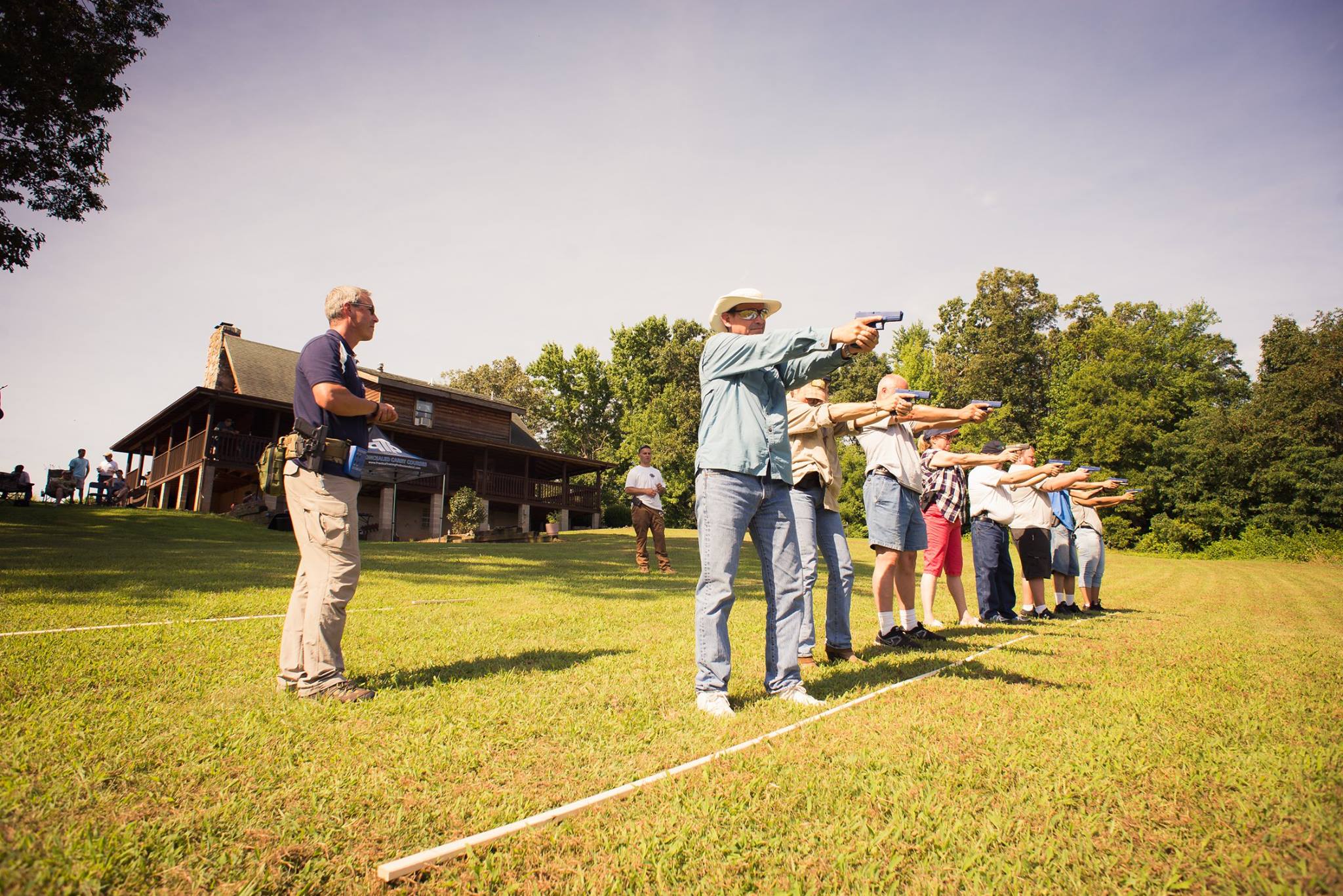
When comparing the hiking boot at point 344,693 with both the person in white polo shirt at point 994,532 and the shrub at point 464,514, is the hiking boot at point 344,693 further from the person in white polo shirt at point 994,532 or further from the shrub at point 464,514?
the shrub at point 464,514

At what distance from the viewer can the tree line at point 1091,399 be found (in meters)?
31.3

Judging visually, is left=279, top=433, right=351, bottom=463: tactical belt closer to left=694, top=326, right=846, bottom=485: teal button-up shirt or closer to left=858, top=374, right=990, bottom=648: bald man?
left=694, top=326, right=846, bottom=485: teal button-up shirt

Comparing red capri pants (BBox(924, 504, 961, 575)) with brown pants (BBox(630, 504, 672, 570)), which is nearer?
red capri pants (BBox(924, 504, 961, 575))

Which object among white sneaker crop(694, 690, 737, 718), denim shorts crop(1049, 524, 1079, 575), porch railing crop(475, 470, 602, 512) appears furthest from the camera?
porch railing crop(475, 470, 602, 512)

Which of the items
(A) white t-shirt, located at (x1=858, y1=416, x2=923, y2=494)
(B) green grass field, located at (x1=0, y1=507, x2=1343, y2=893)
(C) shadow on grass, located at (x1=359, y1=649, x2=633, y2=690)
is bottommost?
(B) green grass field, located at (x1=0, y1=507, x2=1343, y2=893)

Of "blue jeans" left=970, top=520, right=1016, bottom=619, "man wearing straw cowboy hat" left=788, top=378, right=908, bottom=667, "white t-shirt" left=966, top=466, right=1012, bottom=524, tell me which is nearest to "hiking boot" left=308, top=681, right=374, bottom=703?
"man wearing straw cowboy hat" left=788, top=378, right=908, bottom=667

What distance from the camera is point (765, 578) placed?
3.81 metres

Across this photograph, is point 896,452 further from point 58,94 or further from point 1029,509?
point 58,94

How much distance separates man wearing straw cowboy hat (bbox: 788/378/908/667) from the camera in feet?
15.4

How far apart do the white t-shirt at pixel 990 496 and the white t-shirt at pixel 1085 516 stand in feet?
7.98

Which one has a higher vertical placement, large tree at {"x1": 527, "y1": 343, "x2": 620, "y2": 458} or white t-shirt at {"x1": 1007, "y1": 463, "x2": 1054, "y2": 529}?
large tree at {"x1": 527, "y1": 343, "x2": 620, "y2": 458}

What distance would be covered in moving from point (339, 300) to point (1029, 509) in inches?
299

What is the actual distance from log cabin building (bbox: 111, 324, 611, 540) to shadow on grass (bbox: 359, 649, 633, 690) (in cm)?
1853

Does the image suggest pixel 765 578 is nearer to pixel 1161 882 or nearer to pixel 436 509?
pixel 1161 882
